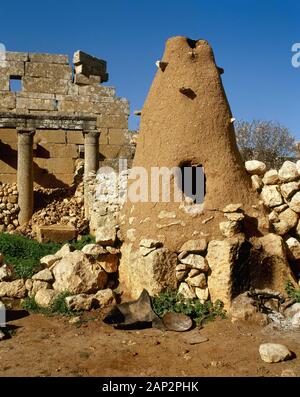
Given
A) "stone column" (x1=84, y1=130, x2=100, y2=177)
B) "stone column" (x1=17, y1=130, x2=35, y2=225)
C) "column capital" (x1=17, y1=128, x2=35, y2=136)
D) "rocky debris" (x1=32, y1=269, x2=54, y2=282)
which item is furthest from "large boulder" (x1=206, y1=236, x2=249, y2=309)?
"column capital" (x1=17, y1=128, x2=35, y2=136)

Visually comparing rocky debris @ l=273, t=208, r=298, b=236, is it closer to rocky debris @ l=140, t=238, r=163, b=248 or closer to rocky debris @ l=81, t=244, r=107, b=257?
rocky debris @ l=140, t=238, r=163, b=248

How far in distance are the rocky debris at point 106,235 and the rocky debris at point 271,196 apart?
8.33 feet

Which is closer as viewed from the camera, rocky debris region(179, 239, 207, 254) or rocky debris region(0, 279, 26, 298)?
rocky debris region(179, 239, 207, 254)

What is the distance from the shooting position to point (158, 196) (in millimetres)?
6266

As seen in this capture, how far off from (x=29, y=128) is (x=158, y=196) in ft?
23.5

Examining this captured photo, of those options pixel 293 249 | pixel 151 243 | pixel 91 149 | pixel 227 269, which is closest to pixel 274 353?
pixel 227 269

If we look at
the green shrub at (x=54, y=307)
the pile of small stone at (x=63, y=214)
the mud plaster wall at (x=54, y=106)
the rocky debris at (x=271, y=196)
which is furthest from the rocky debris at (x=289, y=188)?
the mud plaster wall at (x=54, y=106)

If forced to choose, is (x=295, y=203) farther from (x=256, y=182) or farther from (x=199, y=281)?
(x=199, y=281)

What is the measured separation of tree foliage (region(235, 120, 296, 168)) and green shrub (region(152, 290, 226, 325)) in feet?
41.7

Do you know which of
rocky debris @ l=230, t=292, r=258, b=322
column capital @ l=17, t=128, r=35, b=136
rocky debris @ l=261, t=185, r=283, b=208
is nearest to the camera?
rocky debris @ l=230, t=292, r=258, b=322

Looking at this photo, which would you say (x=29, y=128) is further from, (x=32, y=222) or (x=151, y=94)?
(x=151, y=94)

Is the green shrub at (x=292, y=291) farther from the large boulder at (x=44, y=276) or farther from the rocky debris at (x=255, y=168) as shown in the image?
the large boulder at (x=44, y=276)

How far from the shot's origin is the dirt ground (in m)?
3.98

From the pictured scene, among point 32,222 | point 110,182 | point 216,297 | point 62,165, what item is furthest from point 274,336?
point 62,165
